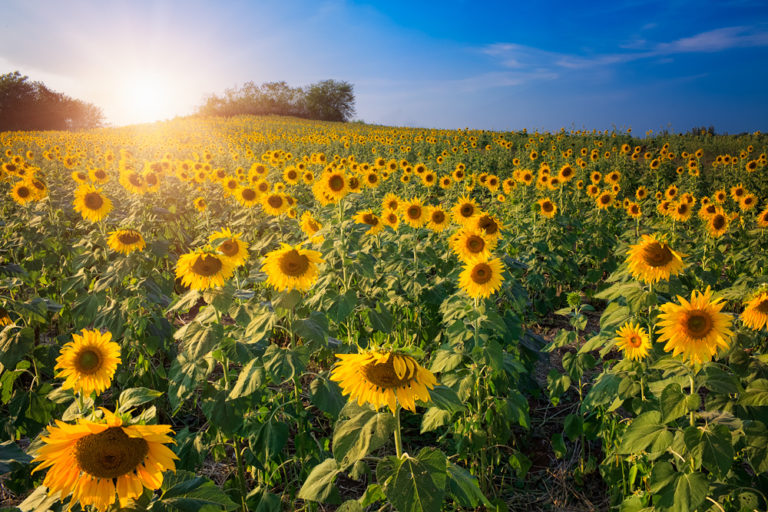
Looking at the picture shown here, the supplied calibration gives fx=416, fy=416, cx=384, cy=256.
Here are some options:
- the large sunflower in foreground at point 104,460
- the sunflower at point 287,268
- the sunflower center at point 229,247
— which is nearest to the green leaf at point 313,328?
the sunflower at point 287,268

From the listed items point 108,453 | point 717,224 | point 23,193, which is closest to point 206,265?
point 108,453

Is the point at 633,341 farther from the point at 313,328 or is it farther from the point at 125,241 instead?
the point at 125,241

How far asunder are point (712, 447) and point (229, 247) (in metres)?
2.93

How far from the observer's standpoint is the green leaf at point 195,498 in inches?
57.5

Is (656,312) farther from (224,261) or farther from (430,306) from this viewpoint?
(224,261)

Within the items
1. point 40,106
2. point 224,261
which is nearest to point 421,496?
point 224,261

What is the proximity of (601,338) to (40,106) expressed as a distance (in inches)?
2427

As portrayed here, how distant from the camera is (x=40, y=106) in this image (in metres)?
46.6

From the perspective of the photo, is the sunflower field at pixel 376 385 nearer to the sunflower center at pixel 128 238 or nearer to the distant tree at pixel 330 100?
the sunflower center at pixel 128 238

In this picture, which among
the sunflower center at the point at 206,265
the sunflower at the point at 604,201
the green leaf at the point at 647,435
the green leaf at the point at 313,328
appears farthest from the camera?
the sunflower at the point at 604,201

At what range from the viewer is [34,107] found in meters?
46.3

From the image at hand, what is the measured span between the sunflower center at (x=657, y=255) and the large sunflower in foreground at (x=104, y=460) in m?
2.91

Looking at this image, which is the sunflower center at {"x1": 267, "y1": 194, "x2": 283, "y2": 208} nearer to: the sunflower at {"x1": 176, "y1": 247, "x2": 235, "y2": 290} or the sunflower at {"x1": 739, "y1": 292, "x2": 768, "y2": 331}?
the sunflower at {"x1": 176, "y1": 247, "x2": 235, "y2": 290}

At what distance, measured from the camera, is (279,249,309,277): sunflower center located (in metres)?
2.65
